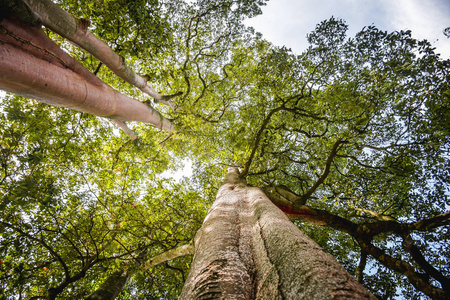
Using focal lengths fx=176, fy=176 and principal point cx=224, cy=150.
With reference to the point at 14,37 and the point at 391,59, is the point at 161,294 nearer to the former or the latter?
the point at 14,37

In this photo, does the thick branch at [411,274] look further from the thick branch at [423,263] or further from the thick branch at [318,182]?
the thick branch at [318,182]

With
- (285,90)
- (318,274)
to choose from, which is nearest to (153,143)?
(285,90)

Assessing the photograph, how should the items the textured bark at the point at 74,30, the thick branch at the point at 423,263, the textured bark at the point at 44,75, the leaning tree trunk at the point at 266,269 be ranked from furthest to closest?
the thick branch at the point at 423,263 → the textured bark at the point at 74,30 → the textured bark at the point at 44,75 → the leaning tree trunk at the point at 266,269

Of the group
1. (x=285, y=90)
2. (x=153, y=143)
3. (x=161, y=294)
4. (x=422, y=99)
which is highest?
(x=285, y=90)

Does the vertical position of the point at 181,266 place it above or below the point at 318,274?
below

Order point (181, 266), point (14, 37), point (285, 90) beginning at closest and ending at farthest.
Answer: point (14, 37) → point (181, 266) → point (285, 90)

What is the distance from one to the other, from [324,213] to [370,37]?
15.6 feet

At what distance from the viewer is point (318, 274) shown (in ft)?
3.19

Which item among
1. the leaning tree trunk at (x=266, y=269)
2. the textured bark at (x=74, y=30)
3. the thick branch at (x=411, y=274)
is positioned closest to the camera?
the leaning tree trunk at (x=266, y=269)

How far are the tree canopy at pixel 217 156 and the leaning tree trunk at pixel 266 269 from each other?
2.82 metres

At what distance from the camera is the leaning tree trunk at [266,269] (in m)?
0.93

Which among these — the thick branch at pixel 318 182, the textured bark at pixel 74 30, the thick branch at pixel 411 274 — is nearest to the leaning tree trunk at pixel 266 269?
the thick branch at pixel 318 182

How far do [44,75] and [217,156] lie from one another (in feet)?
21.5

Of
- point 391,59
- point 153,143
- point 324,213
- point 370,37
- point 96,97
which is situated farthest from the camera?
point 153,143
